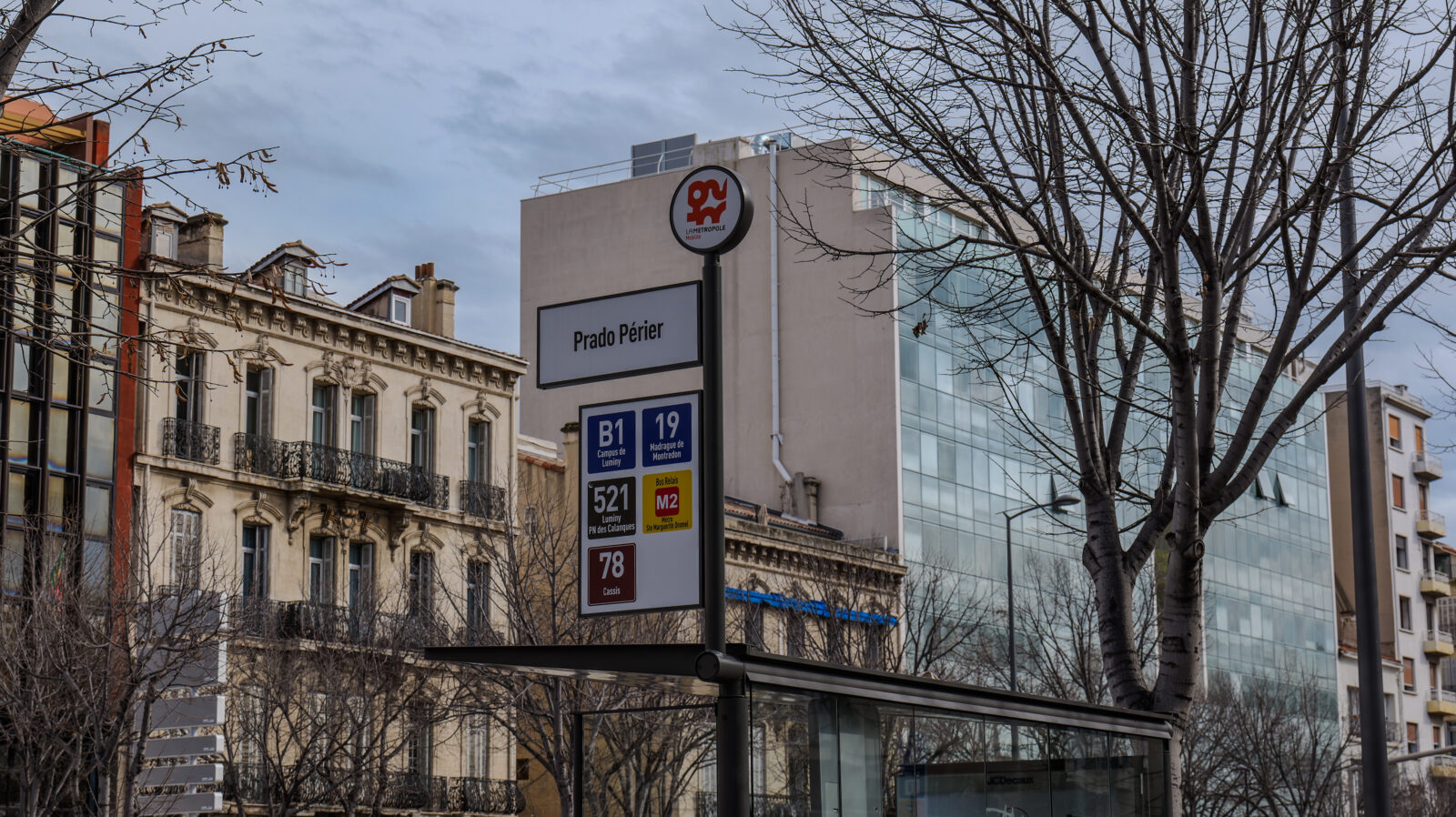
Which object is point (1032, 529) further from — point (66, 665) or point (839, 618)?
point (66, 665)

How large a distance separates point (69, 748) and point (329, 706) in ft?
21.2

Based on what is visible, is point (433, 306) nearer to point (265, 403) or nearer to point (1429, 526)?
point (265, 403)

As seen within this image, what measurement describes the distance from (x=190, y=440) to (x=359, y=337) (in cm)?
504

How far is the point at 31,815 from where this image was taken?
27891 millimetres

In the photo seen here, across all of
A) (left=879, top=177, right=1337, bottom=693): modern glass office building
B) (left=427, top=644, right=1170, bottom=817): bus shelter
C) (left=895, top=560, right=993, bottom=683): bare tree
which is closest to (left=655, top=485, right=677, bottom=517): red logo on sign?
(left=427, top=644, right=1170, bottom=817): bus shelter

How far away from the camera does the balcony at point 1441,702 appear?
85.8 m

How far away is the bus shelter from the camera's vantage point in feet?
31.6

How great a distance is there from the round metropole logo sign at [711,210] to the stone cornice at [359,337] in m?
26.2

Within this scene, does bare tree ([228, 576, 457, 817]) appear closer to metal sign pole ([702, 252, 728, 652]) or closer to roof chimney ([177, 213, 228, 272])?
roof chimney ([177, 213, 228, 272])

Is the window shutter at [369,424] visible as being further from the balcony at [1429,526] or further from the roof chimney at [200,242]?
the balcony at [1429,526]

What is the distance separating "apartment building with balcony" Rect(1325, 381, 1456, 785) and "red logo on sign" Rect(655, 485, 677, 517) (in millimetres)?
76259

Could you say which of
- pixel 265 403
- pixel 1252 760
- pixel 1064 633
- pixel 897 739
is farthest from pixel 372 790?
pixel 1064 633

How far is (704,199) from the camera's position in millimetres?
10336

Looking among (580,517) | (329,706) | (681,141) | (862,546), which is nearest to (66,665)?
(329,706)
